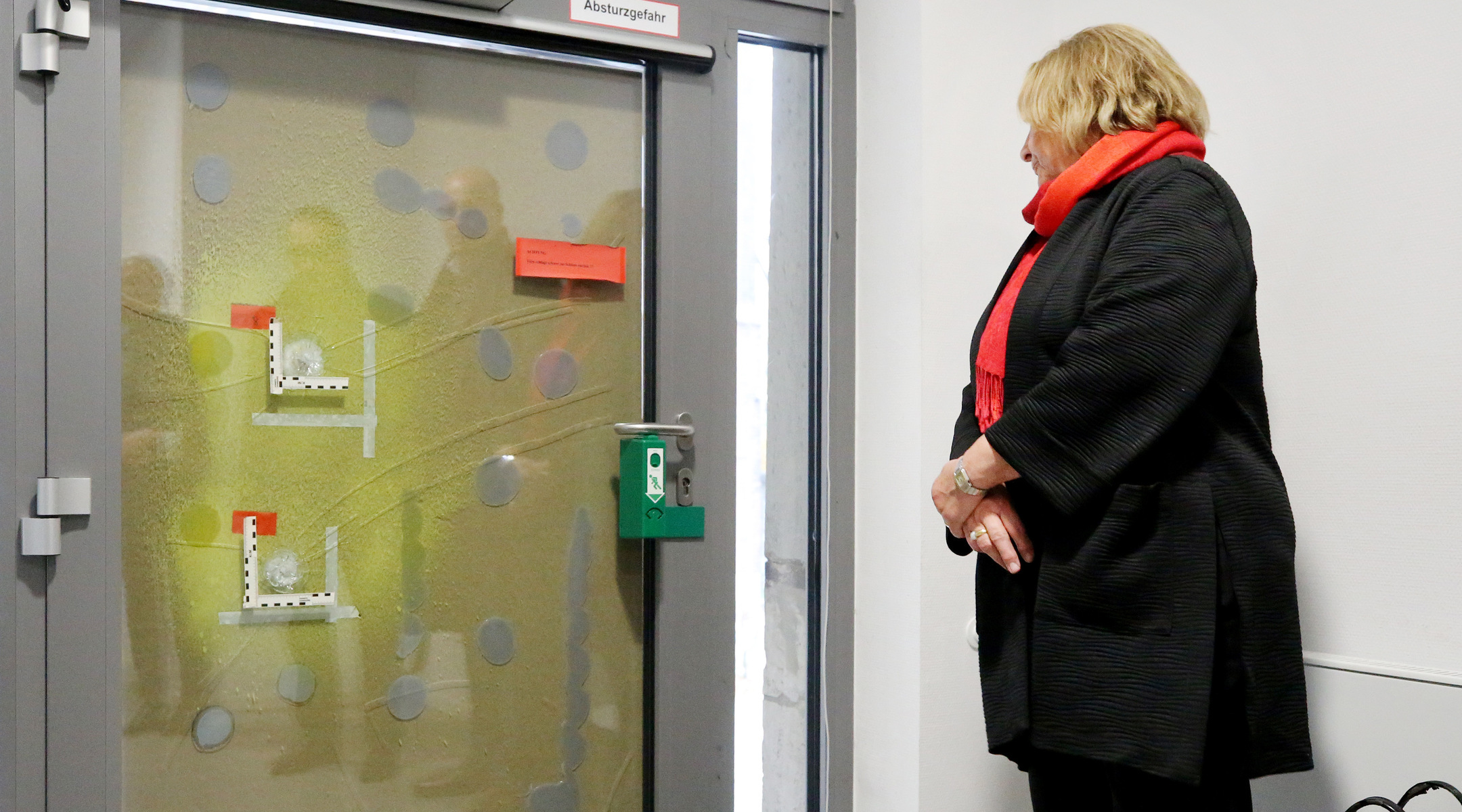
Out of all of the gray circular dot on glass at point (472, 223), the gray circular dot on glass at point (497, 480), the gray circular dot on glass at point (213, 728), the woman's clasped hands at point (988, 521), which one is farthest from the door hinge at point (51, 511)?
the woman's clasped hands at point (988, 521)

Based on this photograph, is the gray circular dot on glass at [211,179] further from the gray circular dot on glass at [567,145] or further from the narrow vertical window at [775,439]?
the narrow vertical window at [775,439]

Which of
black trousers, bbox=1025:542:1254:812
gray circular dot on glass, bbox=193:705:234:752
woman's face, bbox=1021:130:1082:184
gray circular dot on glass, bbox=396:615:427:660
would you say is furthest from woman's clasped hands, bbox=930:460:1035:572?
gray circular dot on glass, bbox=193:705:234:752

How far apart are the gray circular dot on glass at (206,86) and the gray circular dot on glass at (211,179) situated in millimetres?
85

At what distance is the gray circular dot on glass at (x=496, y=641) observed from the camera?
182 cm

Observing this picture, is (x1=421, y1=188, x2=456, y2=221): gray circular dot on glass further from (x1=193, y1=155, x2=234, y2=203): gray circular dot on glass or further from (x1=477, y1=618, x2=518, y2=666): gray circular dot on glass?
(x1=477, y1=618, x2=518, y2=666): gray circular dot on glass

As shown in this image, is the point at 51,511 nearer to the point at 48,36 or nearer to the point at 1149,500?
the point at 48,36

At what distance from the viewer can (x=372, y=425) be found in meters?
1.75

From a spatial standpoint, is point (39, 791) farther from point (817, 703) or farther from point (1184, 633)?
point (1184, 633)

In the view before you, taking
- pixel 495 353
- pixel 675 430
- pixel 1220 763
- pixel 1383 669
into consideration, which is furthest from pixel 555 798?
pixel 1383 669

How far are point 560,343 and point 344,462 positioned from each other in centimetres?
42

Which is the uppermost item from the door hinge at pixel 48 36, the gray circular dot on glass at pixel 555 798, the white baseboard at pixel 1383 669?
the door hinge at pixel 48 36

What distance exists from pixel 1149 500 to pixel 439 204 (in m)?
1.25

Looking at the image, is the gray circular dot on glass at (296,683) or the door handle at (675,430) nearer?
the gray circular dot on glass at (296,683)

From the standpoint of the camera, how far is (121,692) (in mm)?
1580
